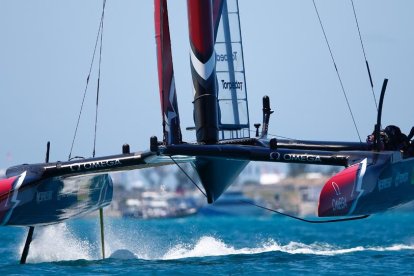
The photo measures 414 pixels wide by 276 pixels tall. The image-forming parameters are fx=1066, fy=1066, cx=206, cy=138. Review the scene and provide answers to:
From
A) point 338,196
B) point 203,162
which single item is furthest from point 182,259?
point 338,196

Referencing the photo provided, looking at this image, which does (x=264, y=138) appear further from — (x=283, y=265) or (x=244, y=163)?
(x=283, y=265)

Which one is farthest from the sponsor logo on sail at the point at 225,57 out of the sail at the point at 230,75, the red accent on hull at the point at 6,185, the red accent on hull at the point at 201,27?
the red accent on hull at the point at 6,185

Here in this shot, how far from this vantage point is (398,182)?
1119 centimetres

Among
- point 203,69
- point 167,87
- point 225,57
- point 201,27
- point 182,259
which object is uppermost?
point 225,57

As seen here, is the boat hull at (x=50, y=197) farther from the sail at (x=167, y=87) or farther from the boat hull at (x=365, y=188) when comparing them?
the boat hull at (x=365, y=188)

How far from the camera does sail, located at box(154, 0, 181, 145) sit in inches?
436

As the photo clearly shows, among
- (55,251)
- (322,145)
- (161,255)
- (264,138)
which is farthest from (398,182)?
(55,251)

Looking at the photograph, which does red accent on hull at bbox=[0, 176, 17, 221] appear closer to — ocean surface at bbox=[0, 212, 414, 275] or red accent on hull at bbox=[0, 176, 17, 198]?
red accent on hull at bbox=[0, 176, 17, 198]

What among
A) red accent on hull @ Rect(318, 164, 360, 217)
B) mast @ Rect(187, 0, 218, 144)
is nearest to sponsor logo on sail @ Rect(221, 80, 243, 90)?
mast @ Rect(187, 0, 218, 144)

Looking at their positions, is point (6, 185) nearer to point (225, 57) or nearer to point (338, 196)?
Result: point (338, 196)

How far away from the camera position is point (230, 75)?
13711mm

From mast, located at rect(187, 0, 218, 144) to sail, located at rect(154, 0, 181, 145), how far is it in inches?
10.2

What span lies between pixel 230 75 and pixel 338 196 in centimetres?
384

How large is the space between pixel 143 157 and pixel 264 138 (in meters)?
2.66
